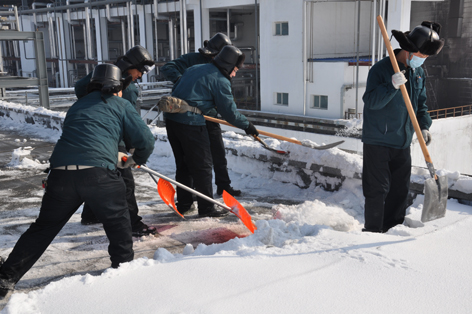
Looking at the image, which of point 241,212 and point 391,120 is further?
point 241,212

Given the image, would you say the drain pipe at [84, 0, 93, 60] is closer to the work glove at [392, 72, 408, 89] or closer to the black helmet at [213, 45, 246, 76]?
the black helmet at [213, 45, 246, 76]

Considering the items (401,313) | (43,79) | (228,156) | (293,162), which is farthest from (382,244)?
(43,79)

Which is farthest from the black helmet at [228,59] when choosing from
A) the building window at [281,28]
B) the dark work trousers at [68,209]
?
the building window at [281,28]

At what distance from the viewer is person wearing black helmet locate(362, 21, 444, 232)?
11.4ft

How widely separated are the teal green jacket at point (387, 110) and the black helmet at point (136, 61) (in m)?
1.95

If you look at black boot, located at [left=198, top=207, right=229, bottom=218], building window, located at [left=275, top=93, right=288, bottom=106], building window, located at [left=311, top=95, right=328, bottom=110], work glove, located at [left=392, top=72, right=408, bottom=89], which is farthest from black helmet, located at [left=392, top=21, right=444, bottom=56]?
building window, located at [left=275, top=93, right=288, bottom=106]

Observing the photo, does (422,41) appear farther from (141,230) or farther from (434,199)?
(141,230)

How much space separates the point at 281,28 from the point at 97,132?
54.1ft

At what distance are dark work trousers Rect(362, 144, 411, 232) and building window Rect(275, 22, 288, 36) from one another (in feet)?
50.0

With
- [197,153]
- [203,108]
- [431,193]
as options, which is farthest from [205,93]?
[431,193]

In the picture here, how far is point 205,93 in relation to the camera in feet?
14.8

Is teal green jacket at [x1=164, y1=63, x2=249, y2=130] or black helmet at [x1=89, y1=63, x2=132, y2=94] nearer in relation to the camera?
black helmet at [x1=89, y1=63, x2=132, y2=94]

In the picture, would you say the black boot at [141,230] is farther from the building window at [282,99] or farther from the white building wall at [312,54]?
the building window at [282,99]

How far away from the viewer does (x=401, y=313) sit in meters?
2.16
